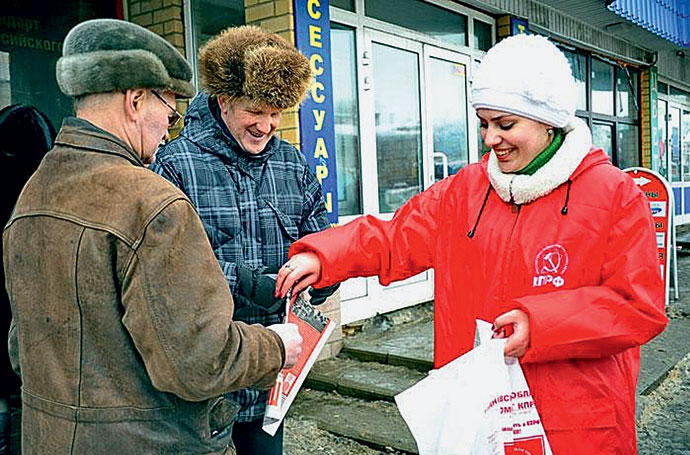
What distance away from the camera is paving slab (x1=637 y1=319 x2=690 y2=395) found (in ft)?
14.4

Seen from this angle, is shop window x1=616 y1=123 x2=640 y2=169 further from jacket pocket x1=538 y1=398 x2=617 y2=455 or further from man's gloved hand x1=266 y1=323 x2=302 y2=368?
man's gloved hand x1=266 y1=323 x2=302 y2=368

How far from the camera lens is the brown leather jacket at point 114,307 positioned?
4.44 ft

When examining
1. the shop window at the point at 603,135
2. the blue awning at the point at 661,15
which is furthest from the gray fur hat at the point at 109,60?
the shop window at the point at 603,135

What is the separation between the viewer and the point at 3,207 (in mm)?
2189

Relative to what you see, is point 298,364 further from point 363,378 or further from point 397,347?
point 397,347

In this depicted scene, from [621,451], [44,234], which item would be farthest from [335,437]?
[44,234]

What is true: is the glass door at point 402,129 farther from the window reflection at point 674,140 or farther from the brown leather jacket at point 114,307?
the window reflection at point 674,140

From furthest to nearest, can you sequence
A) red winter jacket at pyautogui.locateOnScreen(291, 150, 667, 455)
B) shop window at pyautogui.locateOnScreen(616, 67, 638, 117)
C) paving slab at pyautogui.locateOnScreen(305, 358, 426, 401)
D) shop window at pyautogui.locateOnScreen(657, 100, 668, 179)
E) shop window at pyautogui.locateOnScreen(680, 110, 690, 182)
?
shop window at pyautogui.locateOnScreen(680, 110, 690, 182) < shop window at pyautogui.locateOnScreen(657, 100, 668, 179) < shop window at pyautogui.locateOnScreen(616, 67, 638, 117) < paving slab at pyautogui.locateOnScreen(305, 358, 426, 401) < red winter jacket at pyautogui.locateOnScreen(291, 150, 667, 455)

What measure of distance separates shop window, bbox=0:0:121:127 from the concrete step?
274 centimetres

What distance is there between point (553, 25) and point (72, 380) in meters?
7.60

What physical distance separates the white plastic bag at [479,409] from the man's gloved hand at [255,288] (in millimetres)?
589

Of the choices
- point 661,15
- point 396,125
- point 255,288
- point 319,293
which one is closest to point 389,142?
point 396,125

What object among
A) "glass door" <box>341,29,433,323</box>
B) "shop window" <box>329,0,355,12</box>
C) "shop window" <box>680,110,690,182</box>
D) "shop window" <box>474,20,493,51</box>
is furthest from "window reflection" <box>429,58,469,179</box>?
"shop window" <box>680,110,690,182</box>

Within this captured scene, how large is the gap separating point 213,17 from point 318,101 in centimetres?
115
